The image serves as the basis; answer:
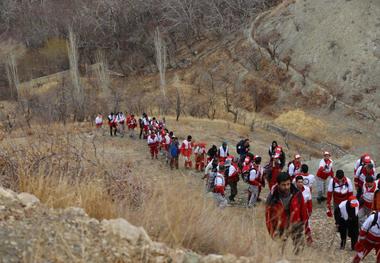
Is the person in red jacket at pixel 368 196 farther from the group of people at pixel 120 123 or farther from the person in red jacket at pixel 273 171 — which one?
the group of people at pixel 120 123

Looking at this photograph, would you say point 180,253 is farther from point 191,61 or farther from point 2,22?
point 2,22

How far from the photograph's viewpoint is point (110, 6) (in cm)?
6412

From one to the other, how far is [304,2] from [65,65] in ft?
102

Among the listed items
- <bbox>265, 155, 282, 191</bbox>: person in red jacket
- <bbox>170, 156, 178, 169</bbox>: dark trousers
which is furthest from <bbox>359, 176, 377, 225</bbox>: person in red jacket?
<bbox>170, 156, 178, 169</bbox>: dark trousers

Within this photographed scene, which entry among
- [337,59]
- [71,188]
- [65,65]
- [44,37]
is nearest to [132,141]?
[71,188]

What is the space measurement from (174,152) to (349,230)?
9.11m

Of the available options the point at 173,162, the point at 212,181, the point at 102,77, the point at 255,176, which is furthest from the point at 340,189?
the point at 102,77

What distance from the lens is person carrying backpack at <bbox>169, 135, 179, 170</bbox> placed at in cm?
1711

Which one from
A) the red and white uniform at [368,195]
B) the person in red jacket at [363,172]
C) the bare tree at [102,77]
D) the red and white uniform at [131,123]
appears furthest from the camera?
the bare tree at [102,77]

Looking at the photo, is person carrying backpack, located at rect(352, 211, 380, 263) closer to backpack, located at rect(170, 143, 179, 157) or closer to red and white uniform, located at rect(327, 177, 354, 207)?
red and white uniform, located at rect(327, 177, 354, 207)

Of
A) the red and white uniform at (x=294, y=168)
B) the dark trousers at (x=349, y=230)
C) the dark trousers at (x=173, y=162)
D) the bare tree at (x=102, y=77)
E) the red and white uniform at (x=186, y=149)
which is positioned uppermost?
the bare tree at (x=102, y=77)

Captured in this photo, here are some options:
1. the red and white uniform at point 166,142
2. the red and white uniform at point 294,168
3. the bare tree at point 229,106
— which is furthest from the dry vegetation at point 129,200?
the bare tree at point 229,106

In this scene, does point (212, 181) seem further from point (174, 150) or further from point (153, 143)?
point (153, 143)

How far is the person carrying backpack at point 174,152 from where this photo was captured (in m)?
17.1
